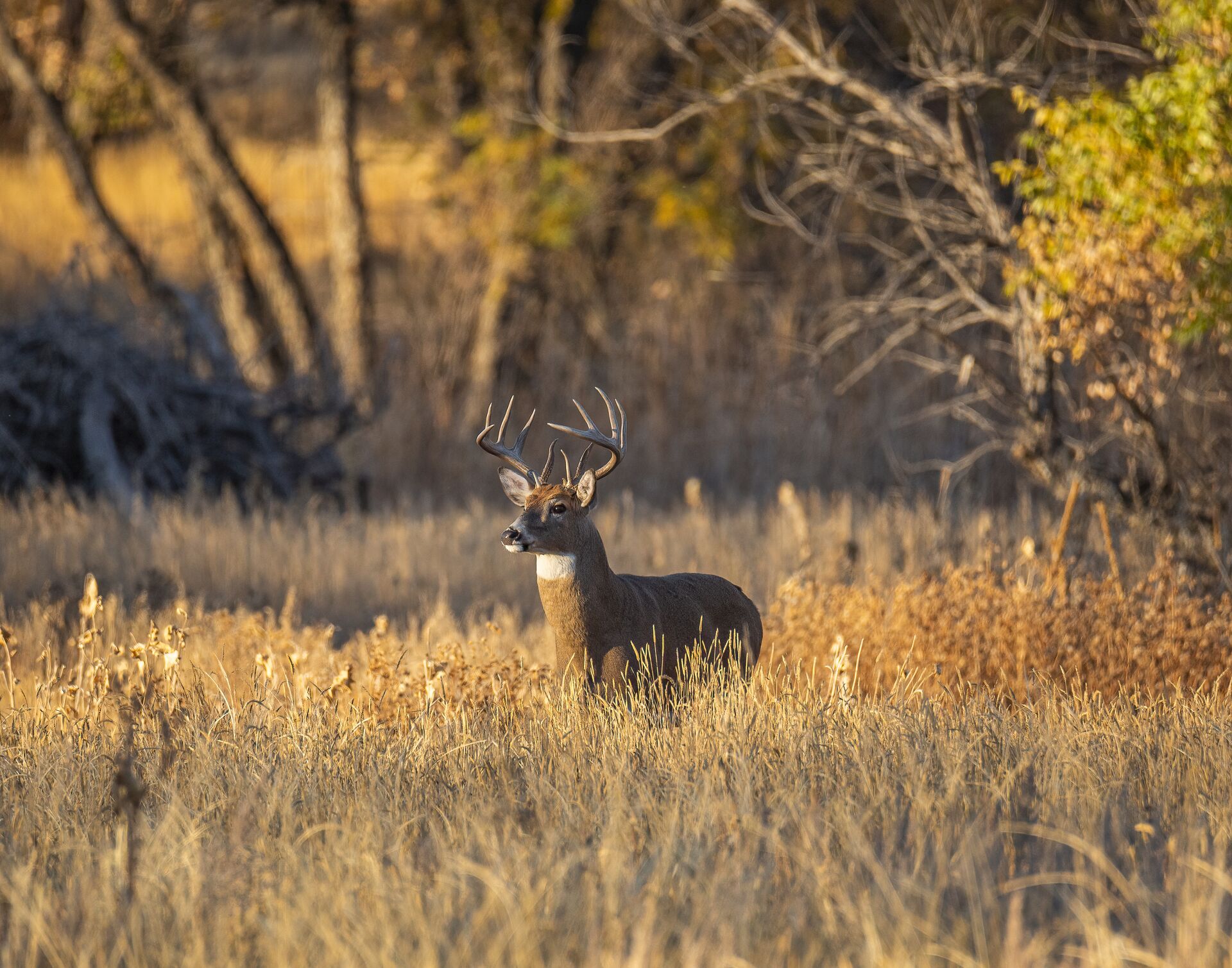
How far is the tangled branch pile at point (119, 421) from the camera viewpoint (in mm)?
13344

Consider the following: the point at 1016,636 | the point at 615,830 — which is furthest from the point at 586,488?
the point at 1016,636

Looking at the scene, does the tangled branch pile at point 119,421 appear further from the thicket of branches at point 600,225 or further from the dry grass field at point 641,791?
the dry grass field at point 641,791

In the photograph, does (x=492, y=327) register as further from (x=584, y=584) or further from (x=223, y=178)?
(x=584, y=584)

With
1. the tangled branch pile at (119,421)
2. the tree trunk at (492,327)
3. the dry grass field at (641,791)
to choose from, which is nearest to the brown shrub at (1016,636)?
the dry grass field at (641,791)

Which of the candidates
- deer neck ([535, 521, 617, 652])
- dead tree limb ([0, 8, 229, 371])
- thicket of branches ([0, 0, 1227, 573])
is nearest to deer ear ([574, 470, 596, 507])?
deer neck ([535, 521, 617, 652])

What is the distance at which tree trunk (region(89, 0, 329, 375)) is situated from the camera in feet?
62.3

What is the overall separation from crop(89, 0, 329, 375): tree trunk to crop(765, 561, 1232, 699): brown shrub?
12175 mm

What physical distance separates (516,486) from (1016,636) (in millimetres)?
2804

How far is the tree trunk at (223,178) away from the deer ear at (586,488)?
1324cm

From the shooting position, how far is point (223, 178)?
63.6 feet

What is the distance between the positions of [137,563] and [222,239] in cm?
1043

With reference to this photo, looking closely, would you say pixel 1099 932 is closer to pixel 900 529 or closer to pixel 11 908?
pixel 11 908

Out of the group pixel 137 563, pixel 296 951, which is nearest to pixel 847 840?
pixel 296 951

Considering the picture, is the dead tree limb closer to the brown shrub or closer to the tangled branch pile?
the tangled branch pile
